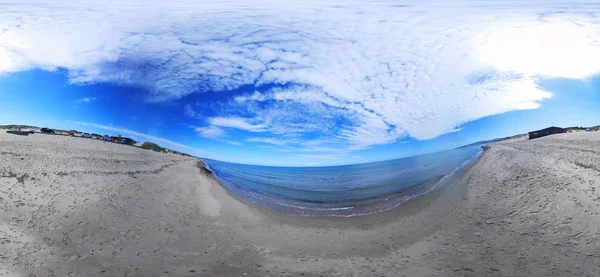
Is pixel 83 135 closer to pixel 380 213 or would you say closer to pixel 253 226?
pixel 253 226

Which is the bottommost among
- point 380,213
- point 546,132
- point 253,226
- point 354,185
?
point 380,213

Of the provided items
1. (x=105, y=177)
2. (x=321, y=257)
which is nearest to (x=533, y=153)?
(x=321, y=257)

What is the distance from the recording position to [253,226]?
3.57m

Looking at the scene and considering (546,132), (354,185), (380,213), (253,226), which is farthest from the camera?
(354,185)

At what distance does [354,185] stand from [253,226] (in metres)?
2.95

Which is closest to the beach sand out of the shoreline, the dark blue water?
the shoreline

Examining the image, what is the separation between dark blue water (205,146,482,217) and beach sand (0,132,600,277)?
1.40 ft

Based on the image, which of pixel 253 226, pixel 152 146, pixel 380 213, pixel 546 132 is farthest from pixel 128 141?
pixel 546 132

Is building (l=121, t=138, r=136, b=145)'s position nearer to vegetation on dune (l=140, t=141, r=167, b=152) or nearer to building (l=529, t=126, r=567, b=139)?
vegetation on dune (l=140, t=141, r=167, b=152)

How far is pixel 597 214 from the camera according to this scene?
3.01 m

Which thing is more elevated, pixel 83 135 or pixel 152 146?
pixel 83 135

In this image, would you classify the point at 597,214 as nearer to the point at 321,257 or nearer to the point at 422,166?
the point at 422,166

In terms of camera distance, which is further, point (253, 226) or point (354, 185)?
point (354, 185)

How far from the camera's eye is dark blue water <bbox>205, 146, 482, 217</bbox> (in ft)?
14.4
